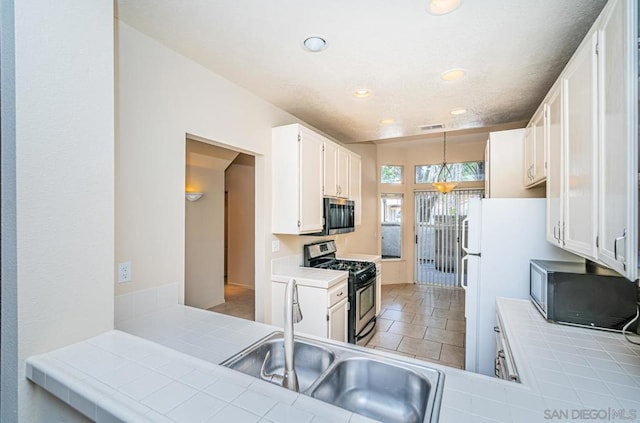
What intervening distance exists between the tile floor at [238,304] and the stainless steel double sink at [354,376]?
268cm

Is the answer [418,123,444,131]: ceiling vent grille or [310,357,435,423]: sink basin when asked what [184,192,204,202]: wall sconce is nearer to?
[418,123,444,131]: ceiling vent grille

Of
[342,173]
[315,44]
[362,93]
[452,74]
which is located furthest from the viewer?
[342,173]

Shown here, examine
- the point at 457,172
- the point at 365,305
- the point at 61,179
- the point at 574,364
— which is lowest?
the point at 365,305

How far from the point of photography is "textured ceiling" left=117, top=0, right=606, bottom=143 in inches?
59.7

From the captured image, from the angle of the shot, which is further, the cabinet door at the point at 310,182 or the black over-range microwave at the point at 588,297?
the cabinet door at the point at 310,182

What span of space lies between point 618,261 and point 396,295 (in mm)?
4667

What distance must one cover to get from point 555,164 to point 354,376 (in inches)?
63.5

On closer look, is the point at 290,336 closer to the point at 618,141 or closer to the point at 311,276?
the point at 618,141

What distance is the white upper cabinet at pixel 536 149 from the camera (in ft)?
6.41

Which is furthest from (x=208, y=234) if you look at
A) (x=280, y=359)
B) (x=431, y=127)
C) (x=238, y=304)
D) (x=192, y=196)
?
(x=431, y=127)

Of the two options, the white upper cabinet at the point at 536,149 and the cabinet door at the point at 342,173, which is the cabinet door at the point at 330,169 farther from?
the white upper cabinet at the point at 536,149

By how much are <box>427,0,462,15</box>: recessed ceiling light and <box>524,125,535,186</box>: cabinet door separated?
1.36m

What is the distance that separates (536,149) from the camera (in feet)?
7.07

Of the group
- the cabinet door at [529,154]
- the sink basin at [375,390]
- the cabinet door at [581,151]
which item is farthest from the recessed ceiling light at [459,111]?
the sink basin at [375,390]
